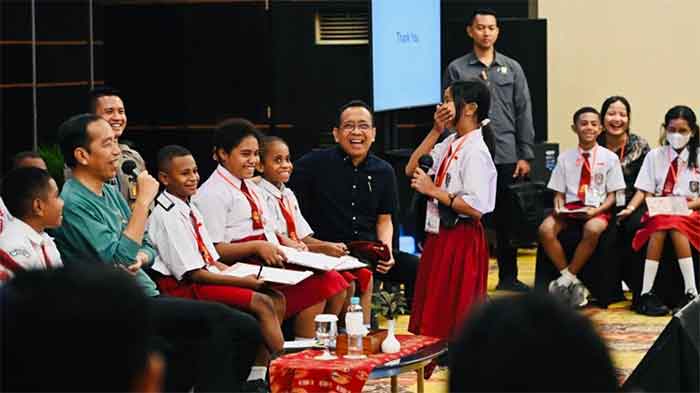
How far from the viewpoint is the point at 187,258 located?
5.72 m

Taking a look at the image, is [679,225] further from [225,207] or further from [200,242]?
[200,242]

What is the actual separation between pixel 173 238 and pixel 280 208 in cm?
100

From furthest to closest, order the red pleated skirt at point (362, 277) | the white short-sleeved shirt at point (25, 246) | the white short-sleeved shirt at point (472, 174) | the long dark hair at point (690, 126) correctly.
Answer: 1. the long dark hair at point (690, 126)
2. the red pleated skirt at point (362, 277)
3. the white short-sleeved shirt at point (472, 174)
4. the white short-sleeved shirt at point (25, 246)

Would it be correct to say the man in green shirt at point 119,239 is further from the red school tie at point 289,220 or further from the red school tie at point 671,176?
the red school tie at point 671,176

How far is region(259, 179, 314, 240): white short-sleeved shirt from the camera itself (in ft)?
21.5

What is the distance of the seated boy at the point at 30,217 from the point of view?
475cm

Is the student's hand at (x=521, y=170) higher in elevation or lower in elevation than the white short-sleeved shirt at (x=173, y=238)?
higher

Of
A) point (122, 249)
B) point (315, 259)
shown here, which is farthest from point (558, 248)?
point (122, 249)

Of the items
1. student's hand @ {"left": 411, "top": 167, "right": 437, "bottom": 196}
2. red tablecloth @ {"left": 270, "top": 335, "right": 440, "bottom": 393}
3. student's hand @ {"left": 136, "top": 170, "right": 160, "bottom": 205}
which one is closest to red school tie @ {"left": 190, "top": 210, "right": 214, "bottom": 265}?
student's hand @ {"left": 136, "top": 170, "right": 160, "bottom": 205}

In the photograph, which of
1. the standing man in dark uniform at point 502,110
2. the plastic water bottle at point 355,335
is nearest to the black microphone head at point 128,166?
the plastic water bottle at point 355,335

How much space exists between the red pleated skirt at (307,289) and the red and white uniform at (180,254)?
37 cm

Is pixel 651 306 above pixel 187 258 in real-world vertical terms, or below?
below

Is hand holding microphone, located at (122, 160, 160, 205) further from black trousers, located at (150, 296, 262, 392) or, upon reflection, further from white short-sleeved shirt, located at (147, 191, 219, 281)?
black trousers, located at (150, 296, 262, 392)

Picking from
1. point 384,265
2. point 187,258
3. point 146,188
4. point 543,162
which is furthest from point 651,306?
point 146,188
